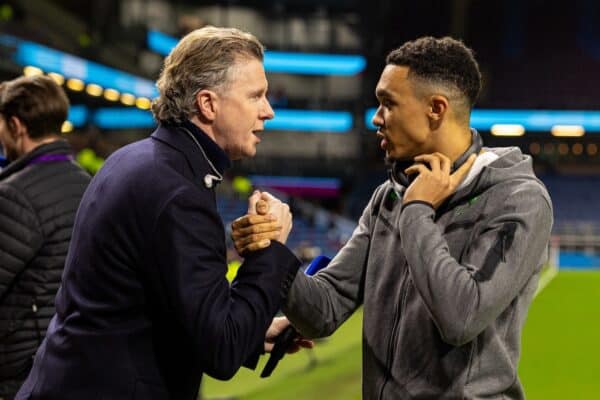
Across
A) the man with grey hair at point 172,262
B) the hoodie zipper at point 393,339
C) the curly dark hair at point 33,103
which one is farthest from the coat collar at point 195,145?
the curly dark hair at point 33,103

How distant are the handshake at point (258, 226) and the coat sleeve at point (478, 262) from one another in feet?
1.00

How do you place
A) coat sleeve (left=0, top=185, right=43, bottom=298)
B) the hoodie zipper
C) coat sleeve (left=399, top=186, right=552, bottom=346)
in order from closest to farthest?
coat sleeve (left=399, top=186, right=552, bottom=346)
the hoodie zipper
coat sleeve (left=0, top=185, right=43, bottom=298)

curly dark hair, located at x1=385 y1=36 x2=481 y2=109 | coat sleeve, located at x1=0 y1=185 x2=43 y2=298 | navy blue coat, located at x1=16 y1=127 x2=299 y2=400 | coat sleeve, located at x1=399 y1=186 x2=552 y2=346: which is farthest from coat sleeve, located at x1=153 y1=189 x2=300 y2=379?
coat sleeve, located at x1=0 y1=185 x2=43 y2=298

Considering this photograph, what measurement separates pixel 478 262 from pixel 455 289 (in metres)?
0.12

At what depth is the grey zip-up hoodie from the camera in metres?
2.02

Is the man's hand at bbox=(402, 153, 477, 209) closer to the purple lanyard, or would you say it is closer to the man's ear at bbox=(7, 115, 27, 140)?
the purple lanyard

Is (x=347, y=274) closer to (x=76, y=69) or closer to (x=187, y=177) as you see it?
(x=187, y=177)

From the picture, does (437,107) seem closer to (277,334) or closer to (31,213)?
(277,334)

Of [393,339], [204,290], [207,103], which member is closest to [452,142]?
[393,339]

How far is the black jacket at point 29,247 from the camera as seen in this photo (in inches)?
112

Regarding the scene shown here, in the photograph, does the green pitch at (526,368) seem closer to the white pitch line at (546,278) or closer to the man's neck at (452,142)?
the white pitch line at (546,278)

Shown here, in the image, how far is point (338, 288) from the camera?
2488mm

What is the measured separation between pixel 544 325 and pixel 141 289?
784 cm

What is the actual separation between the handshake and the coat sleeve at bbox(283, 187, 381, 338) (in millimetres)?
329
